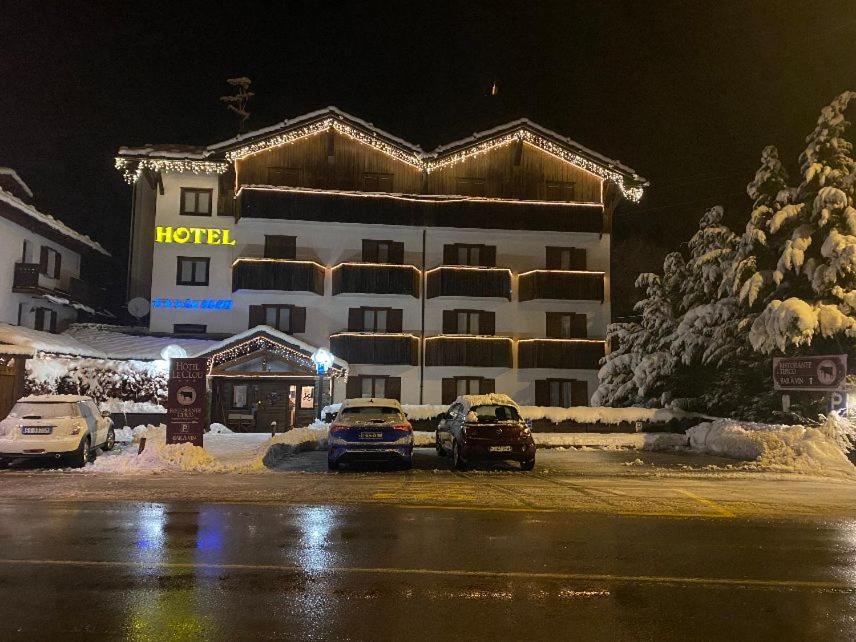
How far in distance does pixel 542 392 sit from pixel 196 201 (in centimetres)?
1964

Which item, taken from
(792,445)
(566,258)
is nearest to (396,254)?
(566,258)

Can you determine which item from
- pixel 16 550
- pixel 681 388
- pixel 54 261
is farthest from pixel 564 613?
pixel 54 261

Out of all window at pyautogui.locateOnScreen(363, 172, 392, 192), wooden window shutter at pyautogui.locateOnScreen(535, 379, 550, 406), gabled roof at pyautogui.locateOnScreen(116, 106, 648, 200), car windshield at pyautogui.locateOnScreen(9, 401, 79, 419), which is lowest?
car windshield at pyautogui.locateOnScreen(9, 401, 79, 419)

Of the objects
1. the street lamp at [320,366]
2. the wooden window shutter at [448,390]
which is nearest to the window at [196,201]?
the street lamp at [320,366]

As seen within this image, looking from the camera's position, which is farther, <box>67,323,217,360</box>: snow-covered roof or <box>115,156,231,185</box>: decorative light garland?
<box>115,156,231,185</box>: decorative light garland

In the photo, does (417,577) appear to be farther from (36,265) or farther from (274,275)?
(36,265)

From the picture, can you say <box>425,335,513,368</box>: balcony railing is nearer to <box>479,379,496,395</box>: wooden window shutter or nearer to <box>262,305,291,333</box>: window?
<box>479,379,496,395</box>: wooden window shutter

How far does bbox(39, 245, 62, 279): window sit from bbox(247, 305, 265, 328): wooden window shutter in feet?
33.1

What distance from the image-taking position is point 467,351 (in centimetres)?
3756

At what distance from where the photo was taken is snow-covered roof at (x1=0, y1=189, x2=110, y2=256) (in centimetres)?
3158

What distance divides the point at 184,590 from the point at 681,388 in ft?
97.2

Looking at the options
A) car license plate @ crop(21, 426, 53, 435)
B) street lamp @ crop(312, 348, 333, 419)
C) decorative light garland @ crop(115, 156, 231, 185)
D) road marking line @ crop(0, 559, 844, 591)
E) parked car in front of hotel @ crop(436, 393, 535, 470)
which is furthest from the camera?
decorative light garland @ crop(115, 156, 231, 185)

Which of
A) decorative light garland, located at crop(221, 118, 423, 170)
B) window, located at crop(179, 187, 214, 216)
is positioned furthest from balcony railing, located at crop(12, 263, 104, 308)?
decorative light garland, located at crop(221, 118, 423, 170)

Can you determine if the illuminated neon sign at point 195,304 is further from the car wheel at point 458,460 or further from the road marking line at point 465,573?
the road marking line at point 465,573
